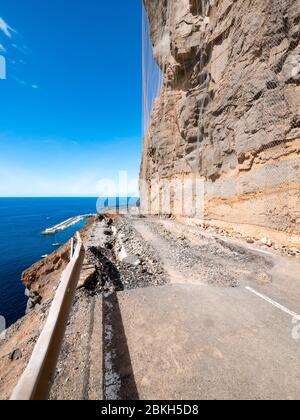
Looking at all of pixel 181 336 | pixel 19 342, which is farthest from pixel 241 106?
pixel 19 342

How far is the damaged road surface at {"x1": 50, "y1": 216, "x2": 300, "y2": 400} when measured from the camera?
286 centimetres

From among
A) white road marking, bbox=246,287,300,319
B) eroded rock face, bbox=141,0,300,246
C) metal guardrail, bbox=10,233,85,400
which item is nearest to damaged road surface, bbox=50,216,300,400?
white road marking, bbox=246,287,300,319

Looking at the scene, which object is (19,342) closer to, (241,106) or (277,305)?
(277,305)

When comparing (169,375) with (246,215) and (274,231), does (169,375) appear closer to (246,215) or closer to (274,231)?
(274,231)

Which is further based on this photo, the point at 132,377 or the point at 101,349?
the point at 101,349

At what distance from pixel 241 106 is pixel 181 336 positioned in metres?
13.9

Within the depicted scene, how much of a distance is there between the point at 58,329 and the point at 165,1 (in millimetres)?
35744

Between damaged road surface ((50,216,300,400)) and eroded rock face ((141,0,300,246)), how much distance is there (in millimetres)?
5552

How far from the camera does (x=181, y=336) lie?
3.93 metres

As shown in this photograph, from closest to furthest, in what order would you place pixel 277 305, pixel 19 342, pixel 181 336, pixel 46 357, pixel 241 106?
pixel 46 357 < pixel 181 336 < pixel 19 342 < pixel 277 305 < pixel 241 106

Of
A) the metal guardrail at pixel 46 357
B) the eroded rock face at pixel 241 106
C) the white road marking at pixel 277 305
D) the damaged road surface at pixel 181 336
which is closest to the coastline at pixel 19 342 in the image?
the damaged road surface at pixel 181 336

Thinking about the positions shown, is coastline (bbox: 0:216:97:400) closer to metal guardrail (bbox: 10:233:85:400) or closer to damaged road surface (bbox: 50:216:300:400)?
damaged road surface (bbox: 50:216:300:400)

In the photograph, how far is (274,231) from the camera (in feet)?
36.0
